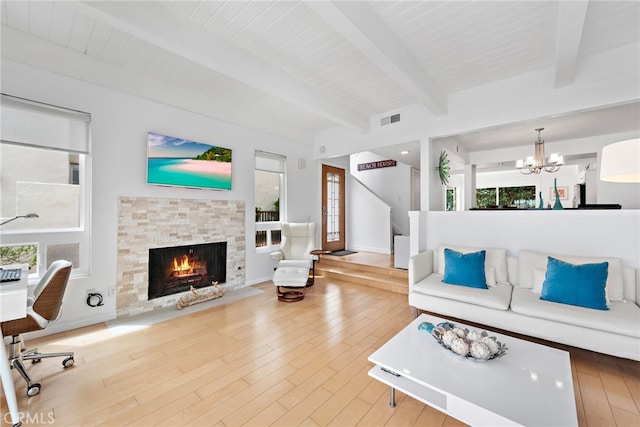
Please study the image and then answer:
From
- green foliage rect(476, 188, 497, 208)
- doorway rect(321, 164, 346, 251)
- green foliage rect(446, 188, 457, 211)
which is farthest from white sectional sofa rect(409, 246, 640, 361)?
green foliage rect(476, 188, 497, 208)

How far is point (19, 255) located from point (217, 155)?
2.38m

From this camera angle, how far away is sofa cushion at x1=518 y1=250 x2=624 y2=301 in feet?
8.11

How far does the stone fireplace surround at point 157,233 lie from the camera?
317 centimetres

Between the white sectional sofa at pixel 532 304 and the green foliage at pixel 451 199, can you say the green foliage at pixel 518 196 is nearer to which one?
the green foliage at pixel 451 199

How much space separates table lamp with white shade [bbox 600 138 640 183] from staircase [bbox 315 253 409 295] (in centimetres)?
273

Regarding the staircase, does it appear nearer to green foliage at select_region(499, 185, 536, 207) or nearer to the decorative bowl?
the decorative bowl

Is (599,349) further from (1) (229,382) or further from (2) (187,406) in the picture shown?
(2) (187,406)

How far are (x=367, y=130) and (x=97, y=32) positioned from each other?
12.1ft

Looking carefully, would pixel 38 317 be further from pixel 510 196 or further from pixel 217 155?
pixel 510 196

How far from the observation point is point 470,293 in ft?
8.98

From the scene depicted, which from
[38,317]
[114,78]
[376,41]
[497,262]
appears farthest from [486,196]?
[38,317]

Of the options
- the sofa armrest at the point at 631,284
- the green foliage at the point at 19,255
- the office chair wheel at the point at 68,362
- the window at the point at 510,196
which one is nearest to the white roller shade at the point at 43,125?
the green foliage at the point at 19,255

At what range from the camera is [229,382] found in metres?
1.99

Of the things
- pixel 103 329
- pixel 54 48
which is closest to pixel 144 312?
pixel 103 329
